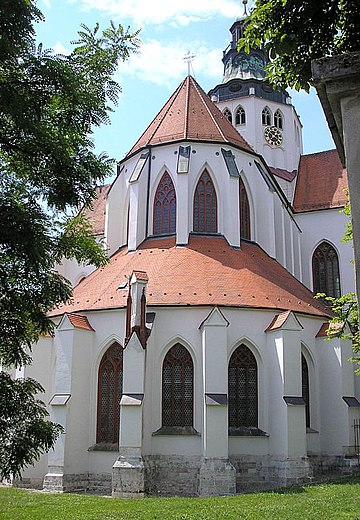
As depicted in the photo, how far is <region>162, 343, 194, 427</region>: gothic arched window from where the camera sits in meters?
18.2

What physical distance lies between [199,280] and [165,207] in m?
4.76

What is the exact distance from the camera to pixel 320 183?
106ft

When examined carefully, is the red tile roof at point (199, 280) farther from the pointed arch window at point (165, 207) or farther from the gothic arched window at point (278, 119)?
the gothic arched window at point (278, 119)

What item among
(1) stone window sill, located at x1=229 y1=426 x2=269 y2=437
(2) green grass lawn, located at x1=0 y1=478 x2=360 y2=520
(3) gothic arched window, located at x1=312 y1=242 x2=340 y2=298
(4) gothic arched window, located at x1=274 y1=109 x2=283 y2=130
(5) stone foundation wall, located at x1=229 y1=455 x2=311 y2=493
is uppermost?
(4) gothic arched window, located at x1=274 y1=109 x2=283 y2=130

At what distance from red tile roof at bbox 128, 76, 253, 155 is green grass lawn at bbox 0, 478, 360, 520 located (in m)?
14.4

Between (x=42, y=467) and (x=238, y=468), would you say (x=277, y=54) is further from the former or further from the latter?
(x=42, y=467)

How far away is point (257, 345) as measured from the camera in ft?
62.7

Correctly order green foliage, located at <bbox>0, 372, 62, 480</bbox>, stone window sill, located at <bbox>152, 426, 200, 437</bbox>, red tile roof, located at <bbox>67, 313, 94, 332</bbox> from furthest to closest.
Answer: red tile roof, located at <bbox>67, 313, 94, 332</bbox>
stone window sill, located at <bbox>152, 426, 200, 437</bbox>
green foliage, located at <bbox>0, 372, 62, 480</bbox>

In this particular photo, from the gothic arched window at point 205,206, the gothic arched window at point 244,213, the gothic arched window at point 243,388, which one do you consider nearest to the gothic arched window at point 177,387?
Answer: the gothic arched window at point 243,388

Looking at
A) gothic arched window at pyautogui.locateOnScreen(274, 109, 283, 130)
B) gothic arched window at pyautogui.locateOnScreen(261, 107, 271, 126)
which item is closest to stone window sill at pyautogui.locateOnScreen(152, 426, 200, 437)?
gothic arched window at pyautogui.locateOnScreen(261, 107, 271, 126)

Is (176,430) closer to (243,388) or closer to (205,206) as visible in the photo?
(243,388)

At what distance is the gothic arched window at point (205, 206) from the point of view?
23328mm

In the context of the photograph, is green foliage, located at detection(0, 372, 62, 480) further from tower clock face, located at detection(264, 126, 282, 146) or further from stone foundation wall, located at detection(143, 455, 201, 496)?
tower clock face, located at detection(264, 126, 282, 146)

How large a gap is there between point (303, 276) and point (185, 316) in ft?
39.6
